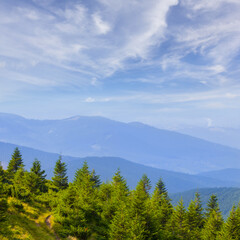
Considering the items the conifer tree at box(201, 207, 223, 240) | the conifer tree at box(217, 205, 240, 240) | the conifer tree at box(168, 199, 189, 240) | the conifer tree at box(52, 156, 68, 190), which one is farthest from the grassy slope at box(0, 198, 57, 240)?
the conifer tree at box(201, 207, 223, 240)

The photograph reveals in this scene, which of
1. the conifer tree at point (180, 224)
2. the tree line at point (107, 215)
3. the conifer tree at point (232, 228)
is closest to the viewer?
the tree line at point (107, 215)

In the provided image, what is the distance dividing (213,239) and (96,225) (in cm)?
2684

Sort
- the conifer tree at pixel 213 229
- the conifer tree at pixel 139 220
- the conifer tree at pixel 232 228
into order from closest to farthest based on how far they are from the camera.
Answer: the conifer tree at pixel 139 220, the conifer tree at pixel 232 228, the conifer tree at pixel 213 229

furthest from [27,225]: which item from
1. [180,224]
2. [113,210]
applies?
[180,224]

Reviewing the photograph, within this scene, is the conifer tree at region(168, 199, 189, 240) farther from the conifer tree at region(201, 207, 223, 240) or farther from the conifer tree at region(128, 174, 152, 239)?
the conifer tree at region(128, 174, 152, 239)

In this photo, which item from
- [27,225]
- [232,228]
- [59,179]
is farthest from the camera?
[59,179]

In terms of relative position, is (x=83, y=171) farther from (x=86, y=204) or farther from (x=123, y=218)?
(x=123, y=218)

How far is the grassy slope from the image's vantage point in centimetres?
2420

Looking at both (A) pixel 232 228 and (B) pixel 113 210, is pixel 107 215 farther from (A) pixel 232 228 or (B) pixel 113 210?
(A) pixel 232 228

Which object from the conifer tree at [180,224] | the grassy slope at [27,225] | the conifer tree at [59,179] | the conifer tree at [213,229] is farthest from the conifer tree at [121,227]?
the conifer tree at [59,179]

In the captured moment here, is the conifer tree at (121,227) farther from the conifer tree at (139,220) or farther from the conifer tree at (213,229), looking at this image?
the conifer tree at (213,229)

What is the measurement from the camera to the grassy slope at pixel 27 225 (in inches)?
953

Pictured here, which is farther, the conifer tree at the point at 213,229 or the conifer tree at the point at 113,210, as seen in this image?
the conifer tree at the point at 213,229

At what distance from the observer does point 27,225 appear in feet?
99.3
